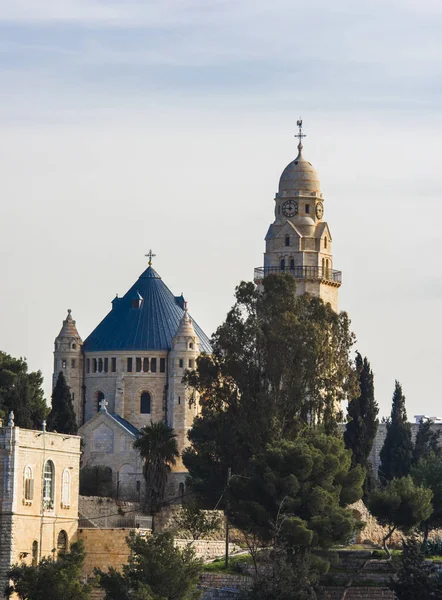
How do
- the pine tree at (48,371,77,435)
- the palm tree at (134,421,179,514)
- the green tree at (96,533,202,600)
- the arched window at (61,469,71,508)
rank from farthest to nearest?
the pine tree at (48,371,77,435) → the palm tree at (134,421,179,514) → the arched window at (61,469,71,508) → the green tree at (96,533,202,600)

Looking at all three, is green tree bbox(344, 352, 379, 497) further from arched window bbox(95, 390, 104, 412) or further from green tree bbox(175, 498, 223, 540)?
arched window bbox(95, 390, 104, 412)

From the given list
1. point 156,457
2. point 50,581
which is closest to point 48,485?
point 50,581

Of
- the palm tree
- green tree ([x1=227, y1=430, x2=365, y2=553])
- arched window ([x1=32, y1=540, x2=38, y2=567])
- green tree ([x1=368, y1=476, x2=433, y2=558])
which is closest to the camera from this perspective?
green tree ([x1=227, y1=430, x2=365, y2=553])

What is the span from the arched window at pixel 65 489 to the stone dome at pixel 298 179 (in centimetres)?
3585

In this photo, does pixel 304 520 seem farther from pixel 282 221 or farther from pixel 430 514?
pixel 282 221

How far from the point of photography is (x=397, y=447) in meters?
99.2

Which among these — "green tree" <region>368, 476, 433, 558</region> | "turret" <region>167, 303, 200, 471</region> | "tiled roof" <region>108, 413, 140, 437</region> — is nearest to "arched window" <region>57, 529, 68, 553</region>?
"green tree" <region>368, 476, 433, 558</region>

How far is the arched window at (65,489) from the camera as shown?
76.8 metres

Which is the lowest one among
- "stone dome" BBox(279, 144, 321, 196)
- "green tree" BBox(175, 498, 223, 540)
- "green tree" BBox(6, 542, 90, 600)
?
"green tree" BBox(6, 542, 90, 600)

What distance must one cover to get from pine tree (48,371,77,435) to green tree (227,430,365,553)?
26.7 m

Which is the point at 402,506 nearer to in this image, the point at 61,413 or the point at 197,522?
the point at 197,522

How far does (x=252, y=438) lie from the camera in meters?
80.0

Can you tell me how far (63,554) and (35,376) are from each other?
39010mm

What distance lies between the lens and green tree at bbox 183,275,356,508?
80438 millimetres
